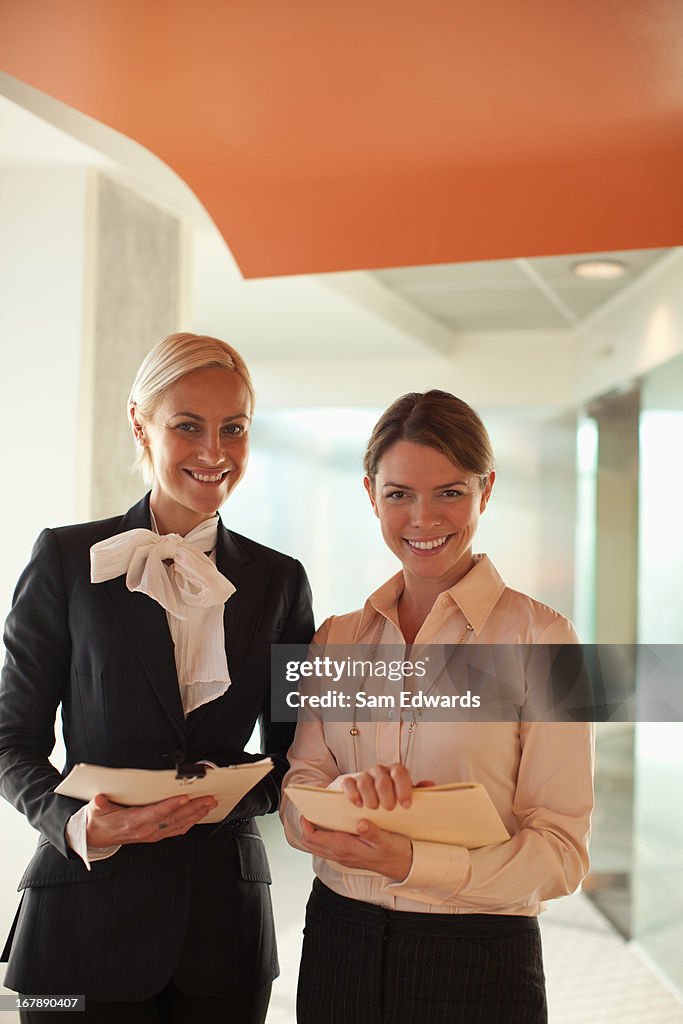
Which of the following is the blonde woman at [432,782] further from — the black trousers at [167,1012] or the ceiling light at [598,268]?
the ceiling light at [598,268]

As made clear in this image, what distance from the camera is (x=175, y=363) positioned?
1.95m

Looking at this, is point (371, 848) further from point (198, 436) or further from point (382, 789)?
point (198, 436)

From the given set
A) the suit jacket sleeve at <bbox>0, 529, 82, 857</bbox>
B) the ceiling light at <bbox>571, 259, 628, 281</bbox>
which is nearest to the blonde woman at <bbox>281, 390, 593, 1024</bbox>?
the suit jacket sleeve at <bbox>0, 529, 82, 857</bbox>

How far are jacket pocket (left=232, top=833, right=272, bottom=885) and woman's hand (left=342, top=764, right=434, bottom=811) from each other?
409mm

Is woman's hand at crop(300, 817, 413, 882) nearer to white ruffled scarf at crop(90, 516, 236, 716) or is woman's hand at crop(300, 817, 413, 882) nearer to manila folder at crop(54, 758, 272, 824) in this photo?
manila folder at crop(54, 758, 272, 824)

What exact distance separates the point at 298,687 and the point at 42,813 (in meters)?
0.52

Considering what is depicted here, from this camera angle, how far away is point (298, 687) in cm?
197

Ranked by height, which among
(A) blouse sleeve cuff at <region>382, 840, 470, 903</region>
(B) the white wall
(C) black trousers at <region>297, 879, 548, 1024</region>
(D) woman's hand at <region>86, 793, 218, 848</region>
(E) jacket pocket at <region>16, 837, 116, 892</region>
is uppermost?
(B) the white wall

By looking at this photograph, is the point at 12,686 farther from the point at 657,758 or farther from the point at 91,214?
the point at 657,758

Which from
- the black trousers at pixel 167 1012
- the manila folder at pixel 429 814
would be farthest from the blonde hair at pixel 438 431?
the black trousers at pixel 167 1012

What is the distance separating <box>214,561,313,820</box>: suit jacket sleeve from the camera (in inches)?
75.7

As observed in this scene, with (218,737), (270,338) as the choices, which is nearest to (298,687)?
(218,737)

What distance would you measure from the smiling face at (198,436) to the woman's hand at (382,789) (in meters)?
0.64

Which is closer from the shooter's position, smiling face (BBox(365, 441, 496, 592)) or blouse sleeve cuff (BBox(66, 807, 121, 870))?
blouse sleeve cuff (BBox(66, 807, 121, 870))
